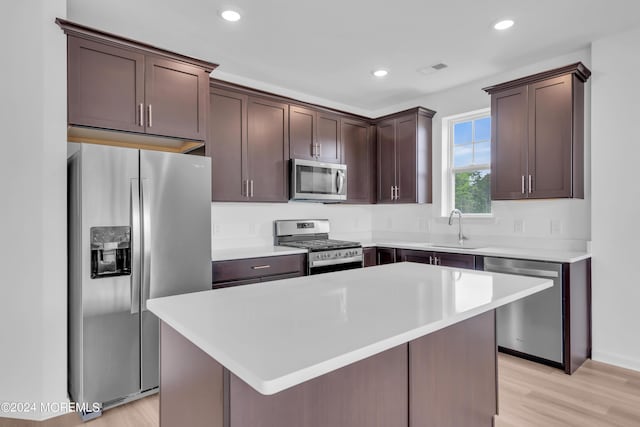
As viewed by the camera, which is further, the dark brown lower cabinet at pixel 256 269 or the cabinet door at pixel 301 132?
the cabinet door at pixel 301 132

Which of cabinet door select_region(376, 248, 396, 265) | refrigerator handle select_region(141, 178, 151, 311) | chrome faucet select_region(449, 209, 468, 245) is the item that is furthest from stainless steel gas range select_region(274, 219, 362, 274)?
refrigerator handle select_region(141, 178, 151, 311)

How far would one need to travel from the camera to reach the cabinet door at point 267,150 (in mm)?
3463

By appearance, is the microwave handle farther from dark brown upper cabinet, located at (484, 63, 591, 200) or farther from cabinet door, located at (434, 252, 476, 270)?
dark brown upper cabinet, located at (484, 63, 591, 200)

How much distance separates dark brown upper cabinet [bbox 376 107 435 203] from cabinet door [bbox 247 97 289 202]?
1.34 meters

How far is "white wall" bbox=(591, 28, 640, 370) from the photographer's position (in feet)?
9.26

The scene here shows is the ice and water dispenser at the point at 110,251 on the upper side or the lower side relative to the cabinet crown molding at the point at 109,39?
lower

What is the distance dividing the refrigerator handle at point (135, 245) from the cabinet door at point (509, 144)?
3.01 m

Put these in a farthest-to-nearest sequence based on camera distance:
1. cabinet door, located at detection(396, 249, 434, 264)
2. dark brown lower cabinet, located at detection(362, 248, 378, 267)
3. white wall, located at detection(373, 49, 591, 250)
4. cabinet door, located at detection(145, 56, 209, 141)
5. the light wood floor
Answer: dark brown lower cabinet, located at detection(362, 248, 378, 267)
cabinet door, located at detection(396, 249, 434, 264)
white wall, located at detection(373, 49, 591, 250)
cabinet door, located at detection(145, 56, 209, 141)
the light wood floor

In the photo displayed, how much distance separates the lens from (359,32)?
111 inches

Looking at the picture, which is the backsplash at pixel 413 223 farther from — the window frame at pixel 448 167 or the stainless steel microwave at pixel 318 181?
the stainless steel microwave at pixel 318 181

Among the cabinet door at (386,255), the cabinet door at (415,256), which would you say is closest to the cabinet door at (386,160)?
the cabinet door at (386,255)

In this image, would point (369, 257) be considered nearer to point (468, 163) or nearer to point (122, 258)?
point (468, 163)

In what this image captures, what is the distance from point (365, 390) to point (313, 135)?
314 cm

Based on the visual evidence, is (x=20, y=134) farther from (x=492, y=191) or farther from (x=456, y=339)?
(x=492, y=191)
